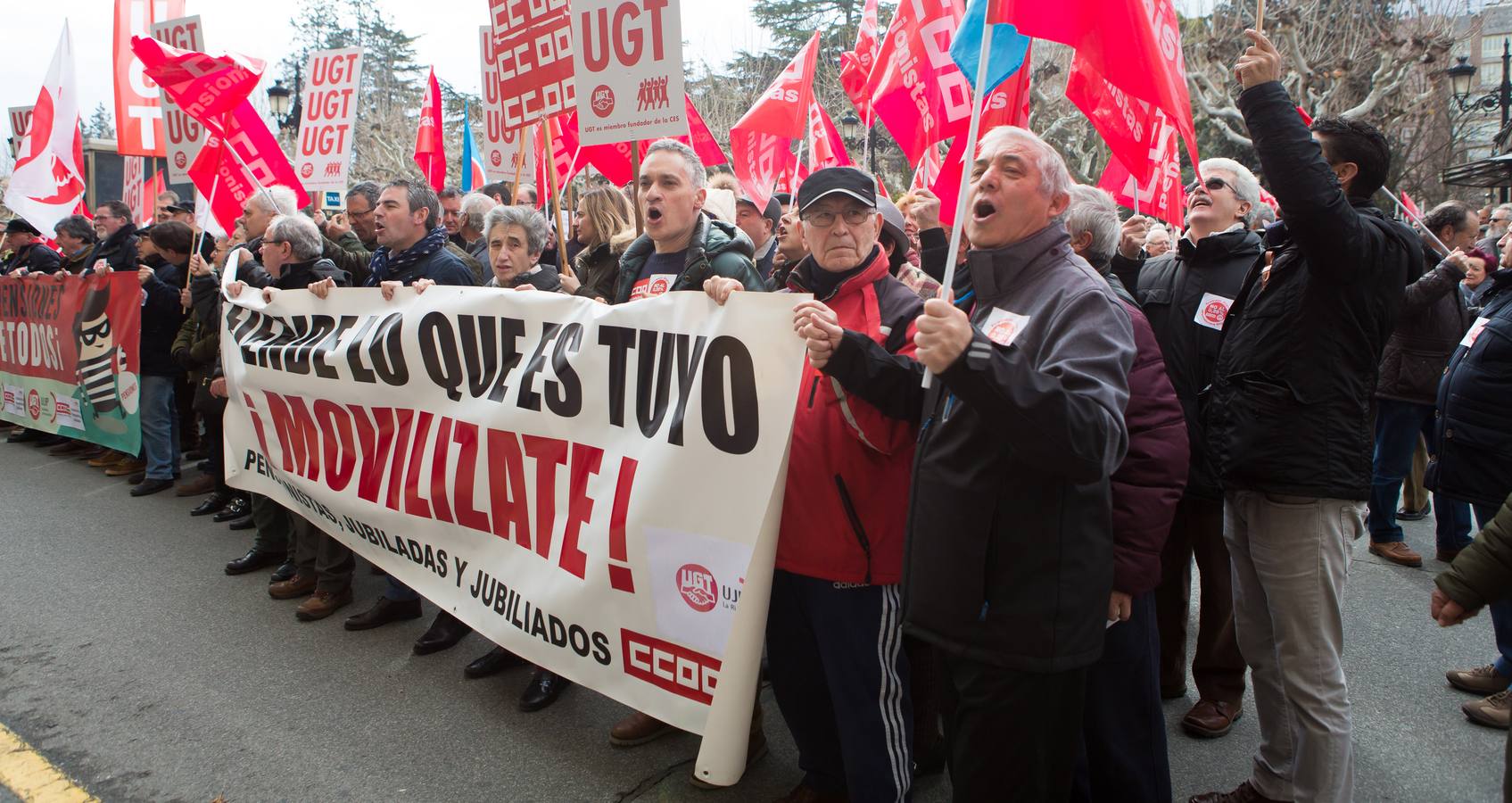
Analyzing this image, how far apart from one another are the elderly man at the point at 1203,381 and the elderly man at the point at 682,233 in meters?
1.59

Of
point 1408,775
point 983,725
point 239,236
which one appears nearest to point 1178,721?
point 1408,775

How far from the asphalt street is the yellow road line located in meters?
0.04

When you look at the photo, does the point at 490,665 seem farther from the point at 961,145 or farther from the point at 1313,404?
the point at 1313,404

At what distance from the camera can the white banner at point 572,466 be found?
2713 mm

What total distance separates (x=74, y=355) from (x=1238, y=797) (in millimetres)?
8614

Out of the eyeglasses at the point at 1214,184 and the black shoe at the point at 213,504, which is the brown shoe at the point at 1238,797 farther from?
the black shoe at the point at 213,504

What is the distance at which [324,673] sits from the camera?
4.06m

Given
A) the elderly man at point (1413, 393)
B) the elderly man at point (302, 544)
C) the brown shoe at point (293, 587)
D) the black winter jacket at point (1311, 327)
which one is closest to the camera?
the black winter jacket at point (1311, 327)

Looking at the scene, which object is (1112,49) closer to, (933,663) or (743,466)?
(743,466)

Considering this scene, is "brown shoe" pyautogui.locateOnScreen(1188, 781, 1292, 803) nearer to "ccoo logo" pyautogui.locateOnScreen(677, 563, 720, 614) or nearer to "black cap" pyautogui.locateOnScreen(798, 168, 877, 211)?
"ccoo logo" pyautogui.locateOnScreen(677, 563, 720, 614)

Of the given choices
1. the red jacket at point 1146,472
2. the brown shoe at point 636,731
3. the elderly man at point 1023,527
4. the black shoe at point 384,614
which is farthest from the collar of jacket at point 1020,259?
the black shoe at point 384,614

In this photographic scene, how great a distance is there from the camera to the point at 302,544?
16.4 ft

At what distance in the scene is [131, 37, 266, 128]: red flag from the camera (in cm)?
606

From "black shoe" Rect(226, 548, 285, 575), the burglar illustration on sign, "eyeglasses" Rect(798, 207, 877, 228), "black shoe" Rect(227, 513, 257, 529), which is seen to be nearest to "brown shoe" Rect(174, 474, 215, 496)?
the burglar illustration on sign
